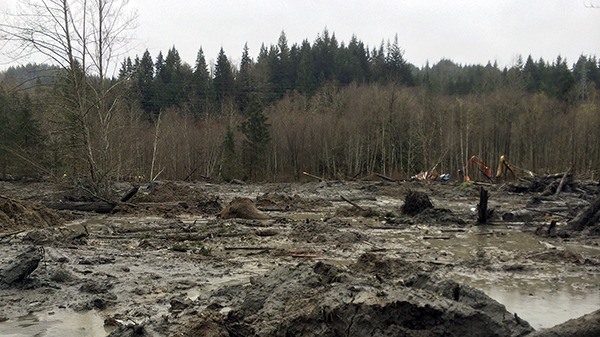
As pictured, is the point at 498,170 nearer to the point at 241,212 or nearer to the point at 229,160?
the point at 241,212

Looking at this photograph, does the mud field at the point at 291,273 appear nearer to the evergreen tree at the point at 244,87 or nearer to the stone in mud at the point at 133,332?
the stone in mud at the point at 133,332

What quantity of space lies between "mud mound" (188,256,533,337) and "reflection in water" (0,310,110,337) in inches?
67.7

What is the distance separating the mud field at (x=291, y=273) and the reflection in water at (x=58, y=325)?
25 millimetres

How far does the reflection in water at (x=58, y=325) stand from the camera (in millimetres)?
6363

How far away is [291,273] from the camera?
21.9 feet

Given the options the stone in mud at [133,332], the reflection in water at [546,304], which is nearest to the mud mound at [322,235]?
the reflection in water at [546,304]

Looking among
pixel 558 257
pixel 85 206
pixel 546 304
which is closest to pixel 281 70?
pixel 85 206

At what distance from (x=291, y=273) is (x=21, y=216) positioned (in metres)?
12.1

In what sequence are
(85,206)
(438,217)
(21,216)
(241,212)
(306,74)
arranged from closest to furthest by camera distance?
(21,216) → (438,217) → (241,212) → (85,206) → (306,74)

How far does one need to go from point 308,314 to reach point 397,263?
4449 millimetres

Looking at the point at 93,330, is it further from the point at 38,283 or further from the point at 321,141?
the point at 321,141

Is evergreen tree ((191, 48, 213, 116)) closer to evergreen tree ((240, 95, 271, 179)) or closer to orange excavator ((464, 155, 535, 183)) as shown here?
evergreen tree ((240, 95, 271, 179))

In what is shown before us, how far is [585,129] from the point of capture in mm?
45188

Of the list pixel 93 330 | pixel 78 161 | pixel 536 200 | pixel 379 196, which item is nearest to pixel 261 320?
pixel 93 330
